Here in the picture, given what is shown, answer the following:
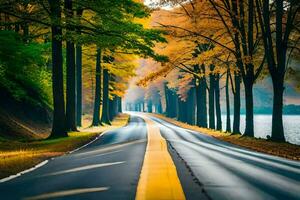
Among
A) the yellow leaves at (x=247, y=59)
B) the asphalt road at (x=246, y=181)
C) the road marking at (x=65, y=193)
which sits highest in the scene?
the yellow leaves at (x=247, y=59)

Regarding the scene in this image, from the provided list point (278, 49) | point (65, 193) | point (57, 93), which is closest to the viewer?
point (65, 193)

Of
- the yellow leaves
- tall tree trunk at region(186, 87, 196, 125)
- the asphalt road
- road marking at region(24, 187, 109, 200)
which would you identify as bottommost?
the asphalt road

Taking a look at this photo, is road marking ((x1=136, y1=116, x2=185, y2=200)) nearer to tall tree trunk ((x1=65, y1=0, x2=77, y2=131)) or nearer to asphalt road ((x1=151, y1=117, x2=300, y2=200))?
asphalt road ((x1=151, y1=117, x2=300, y2=200))

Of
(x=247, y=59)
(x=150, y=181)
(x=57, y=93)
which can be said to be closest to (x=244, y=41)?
(x=247, y=59)

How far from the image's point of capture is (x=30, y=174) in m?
8.94

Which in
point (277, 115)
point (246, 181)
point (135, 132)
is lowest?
point (135, 132)

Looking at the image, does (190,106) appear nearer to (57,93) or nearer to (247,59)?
(247,59)

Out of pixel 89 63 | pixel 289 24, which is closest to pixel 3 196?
pixel 289 24

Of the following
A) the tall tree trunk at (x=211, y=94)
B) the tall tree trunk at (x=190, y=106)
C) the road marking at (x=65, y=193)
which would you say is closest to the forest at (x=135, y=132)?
the road marking at (x=65, y=193)

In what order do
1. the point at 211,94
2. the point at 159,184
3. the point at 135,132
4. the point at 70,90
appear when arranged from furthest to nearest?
1. the point at 211,94
2. the point at 135,132
3. the point at 70,90
4. the point at 159,184

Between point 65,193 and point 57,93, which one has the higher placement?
point 57,93

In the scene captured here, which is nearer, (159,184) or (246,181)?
(159,184)

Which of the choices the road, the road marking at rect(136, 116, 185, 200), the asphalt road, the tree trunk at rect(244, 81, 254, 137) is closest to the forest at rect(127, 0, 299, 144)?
the tree trunk at rect(244, 81, 254, 137)

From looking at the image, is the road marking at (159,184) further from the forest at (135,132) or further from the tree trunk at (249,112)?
the tree trunk at (249,112)
